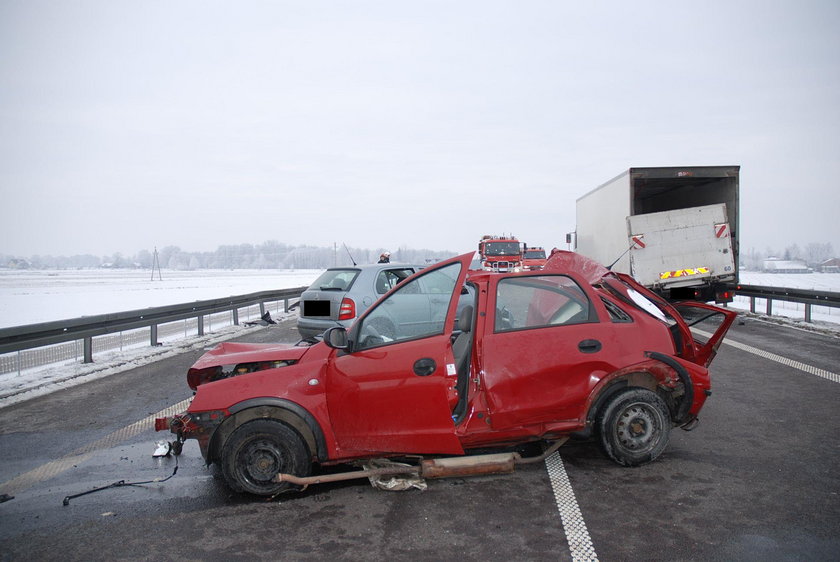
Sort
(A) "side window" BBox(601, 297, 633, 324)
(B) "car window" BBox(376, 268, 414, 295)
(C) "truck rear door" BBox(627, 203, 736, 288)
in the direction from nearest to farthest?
1. (A) "side window" BBox(601, 297, 633, 324)
2. (B) "car window" BBox(376, 268, 414, 295)
3. (C) "truck rear door" BBox(627, 203, 736, 288)

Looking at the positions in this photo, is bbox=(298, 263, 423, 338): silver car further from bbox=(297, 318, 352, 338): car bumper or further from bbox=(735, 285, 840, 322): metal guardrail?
bbox=(735, 285, 840, 322): metal guardrail

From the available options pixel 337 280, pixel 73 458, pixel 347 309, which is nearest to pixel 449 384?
pixel 73 458

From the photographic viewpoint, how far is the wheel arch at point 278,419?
12.9 ft

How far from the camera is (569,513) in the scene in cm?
363

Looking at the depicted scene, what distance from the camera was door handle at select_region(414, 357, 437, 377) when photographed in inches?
151

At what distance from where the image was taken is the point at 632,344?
4.36 meters

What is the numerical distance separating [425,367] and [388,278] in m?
6.01

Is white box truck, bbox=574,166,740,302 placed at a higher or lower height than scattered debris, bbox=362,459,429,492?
higher

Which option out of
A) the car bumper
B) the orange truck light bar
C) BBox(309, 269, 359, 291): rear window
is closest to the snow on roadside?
the car bumper

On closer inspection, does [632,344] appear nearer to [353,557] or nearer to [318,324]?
[353,557]

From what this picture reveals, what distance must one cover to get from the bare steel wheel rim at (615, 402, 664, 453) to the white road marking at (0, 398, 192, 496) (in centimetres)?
483

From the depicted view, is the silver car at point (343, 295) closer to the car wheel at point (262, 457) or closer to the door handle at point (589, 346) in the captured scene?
the car wheel at point (262, 457)

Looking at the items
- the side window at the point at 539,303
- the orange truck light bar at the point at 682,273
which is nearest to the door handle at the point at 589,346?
the side window at the point at 539,303

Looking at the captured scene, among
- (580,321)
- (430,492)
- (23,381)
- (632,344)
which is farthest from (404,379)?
(23,381)
